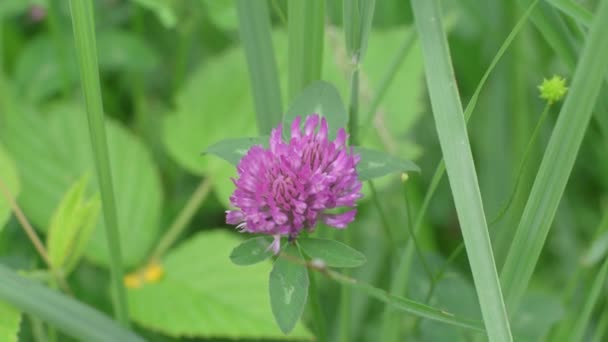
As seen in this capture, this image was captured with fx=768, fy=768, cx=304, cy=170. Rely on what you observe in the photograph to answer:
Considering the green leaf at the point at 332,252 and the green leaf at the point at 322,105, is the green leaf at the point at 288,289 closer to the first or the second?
the green leaf at the point at 332,252

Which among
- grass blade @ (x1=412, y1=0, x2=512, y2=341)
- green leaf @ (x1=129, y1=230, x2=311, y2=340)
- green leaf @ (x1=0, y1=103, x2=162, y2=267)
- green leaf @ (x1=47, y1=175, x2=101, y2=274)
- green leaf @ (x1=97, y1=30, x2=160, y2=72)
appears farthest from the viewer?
green leaf @ (x1=97, y1=30, x2=160, y2=72)

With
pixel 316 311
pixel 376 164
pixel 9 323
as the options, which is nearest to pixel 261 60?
pixel 376 164

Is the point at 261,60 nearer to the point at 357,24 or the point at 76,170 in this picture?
the point at 357,24

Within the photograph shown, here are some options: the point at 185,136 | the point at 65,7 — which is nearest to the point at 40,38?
the point at 65,7

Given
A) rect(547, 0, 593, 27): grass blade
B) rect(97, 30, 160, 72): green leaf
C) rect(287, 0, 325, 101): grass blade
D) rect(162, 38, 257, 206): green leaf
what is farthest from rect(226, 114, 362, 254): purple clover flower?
rect(97, 30, 160, 72): green leaf

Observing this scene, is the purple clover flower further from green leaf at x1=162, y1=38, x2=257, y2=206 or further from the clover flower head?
green leaf at x1=162, y1=38, x2=257, y2=206

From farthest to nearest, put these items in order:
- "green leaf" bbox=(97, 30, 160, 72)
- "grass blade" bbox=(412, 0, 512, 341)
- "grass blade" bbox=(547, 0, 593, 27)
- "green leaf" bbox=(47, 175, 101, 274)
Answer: "green leaf" bbox=(97, 30, 160, 72), "green leaf" bbox=(47, 175, 101, 274), "grass blade" bbox=(547, 0, 593, 27), "grass blade" bbox=(412, 0, 512, 341)

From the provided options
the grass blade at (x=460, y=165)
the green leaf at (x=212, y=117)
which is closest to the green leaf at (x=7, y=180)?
the green leaf at (x=212, y=117)
